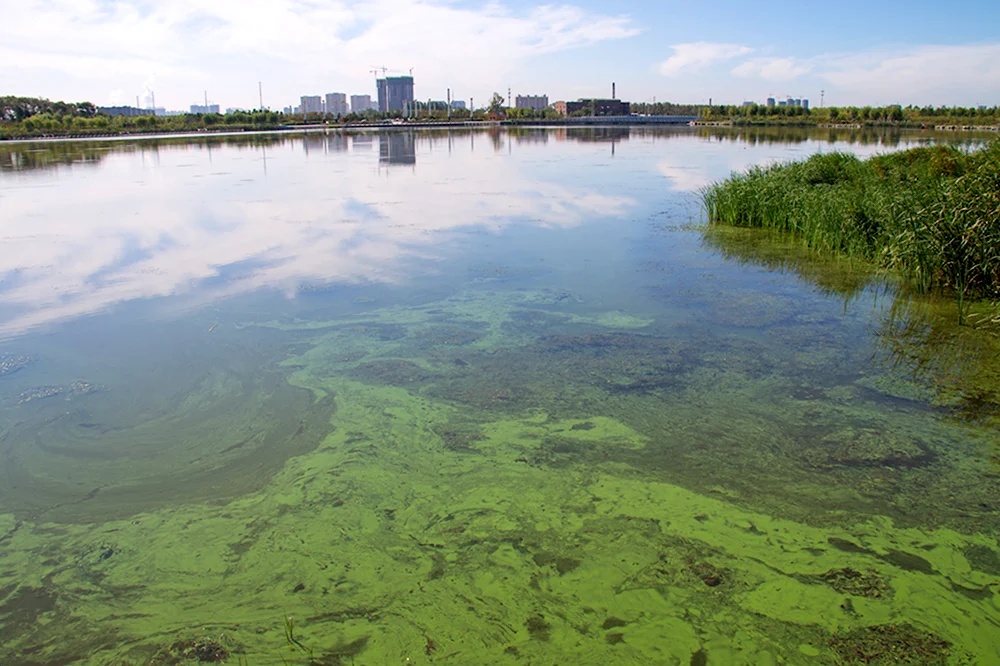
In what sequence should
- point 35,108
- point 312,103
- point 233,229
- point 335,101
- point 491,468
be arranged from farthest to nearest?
1. point 312,103
2. point 335,101
3. point 35,108
4. point 233,229
5. point 491,468

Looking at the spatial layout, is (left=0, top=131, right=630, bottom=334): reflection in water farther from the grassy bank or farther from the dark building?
the dark building

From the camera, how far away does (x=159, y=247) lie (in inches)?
327

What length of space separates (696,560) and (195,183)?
14911 mm

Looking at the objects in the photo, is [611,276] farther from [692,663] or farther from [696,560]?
[692,663]

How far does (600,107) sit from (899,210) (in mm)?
87816

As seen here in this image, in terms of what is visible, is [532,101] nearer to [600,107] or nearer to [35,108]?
[600,107]

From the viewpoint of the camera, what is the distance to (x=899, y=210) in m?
7.16

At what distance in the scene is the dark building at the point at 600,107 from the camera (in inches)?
3504

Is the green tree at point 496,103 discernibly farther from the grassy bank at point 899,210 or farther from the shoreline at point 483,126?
the grassy bank at point 899,210

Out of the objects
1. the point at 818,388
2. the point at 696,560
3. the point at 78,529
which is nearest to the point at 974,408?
the point at 818,388

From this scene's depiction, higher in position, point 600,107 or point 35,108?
point 600,107

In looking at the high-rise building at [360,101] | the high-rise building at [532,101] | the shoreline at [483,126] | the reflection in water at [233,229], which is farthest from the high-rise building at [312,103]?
the reflection in water at [233,229]

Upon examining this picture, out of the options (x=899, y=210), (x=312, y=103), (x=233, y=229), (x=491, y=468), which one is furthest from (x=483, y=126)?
(x=312, y=103)

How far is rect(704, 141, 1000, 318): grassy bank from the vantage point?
584 centimetres
